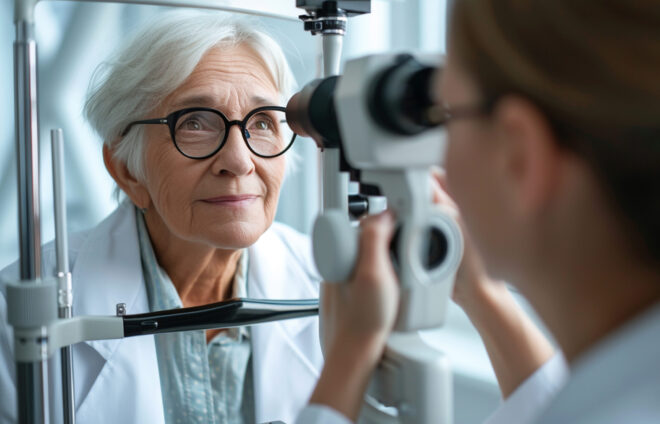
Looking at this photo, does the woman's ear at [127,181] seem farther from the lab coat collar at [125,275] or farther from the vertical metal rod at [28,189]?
the vertical metal rod at [28,189]

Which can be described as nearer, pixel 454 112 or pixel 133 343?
pixel 454 112

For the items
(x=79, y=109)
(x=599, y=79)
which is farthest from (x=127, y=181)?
(x=599, y=79)

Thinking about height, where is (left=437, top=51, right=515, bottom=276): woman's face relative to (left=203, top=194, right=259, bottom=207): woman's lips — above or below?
above

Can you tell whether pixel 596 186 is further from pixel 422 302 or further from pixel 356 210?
pixel 356 210

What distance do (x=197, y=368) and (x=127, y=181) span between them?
366 mm

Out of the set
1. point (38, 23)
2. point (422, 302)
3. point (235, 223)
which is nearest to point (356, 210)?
point (422, 302)

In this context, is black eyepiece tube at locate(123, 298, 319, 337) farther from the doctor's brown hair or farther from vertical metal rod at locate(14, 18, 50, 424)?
the doctor's brown hair

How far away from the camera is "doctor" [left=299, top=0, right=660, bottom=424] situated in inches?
16.2

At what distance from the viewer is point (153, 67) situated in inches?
42.4

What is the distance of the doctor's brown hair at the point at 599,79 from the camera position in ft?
1.32

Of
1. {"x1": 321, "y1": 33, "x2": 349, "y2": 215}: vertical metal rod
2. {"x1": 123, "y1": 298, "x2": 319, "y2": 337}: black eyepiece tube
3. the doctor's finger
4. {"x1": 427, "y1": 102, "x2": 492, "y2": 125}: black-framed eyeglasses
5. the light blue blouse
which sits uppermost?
{"x1": 427, "y1": 102, "x2": 492, "y2": 125}: black-framed eyeglasses

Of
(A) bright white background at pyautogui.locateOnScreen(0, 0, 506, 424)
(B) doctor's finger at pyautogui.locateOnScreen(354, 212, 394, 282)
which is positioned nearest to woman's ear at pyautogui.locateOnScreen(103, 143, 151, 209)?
(A) bright white background at pyautogui.locateOnScreen(0, 0, 506, 424)

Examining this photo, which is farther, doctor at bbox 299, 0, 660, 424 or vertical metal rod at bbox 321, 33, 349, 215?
vertical metal rod at bbox 321, 33, 349, 215

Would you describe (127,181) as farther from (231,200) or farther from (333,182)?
(333,182)
